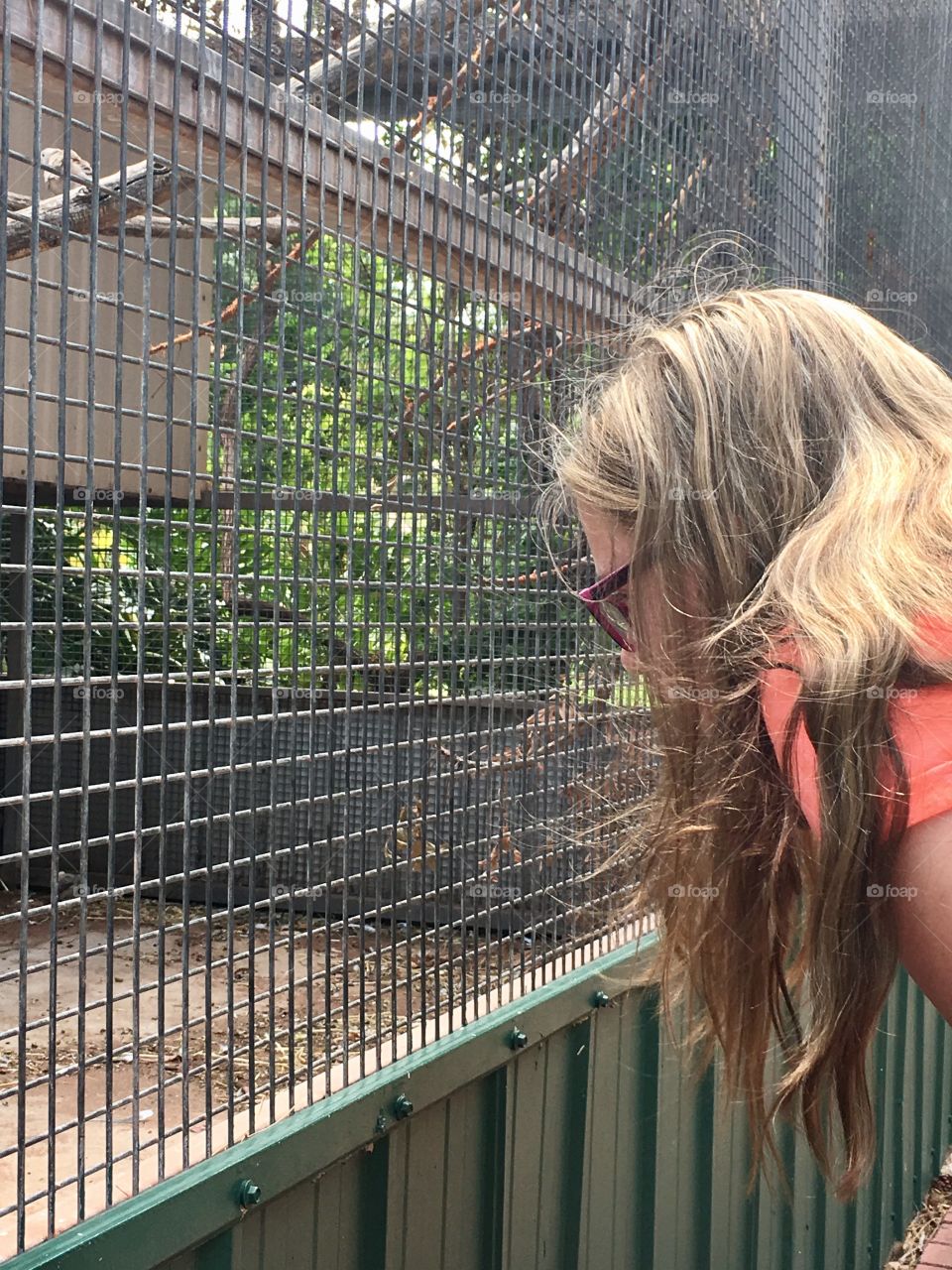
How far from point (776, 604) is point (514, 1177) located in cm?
162

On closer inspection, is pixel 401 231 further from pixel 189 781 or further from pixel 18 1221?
pixel 18 1221

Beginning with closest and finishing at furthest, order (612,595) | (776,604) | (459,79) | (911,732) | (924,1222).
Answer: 1. (911,732)
2. (776,604)
3. (612,595)
4. (459,79)
5. (924,1222)

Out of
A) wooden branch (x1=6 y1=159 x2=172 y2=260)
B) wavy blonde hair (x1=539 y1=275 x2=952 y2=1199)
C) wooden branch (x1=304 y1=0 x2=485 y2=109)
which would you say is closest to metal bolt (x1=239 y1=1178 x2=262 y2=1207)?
wavy blonde hair (x1=539 y1=275 x2=952 y2=1199)

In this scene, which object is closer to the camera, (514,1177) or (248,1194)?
(248,1194)

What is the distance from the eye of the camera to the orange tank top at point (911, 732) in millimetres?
1207

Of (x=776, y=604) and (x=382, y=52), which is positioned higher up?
(x=382, y=52)

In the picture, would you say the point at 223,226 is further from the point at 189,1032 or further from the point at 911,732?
the point at 189,1032

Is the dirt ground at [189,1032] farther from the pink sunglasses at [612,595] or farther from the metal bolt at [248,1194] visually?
the pink sunglasses at [612,595]

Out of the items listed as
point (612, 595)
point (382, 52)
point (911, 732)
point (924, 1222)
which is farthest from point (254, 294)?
point (924, 1222)

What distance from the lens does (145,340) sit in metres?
1.61

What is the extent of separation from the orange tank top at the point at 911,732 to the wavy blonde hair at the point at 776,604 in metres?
0.02

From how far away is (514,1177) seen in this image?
2.62m

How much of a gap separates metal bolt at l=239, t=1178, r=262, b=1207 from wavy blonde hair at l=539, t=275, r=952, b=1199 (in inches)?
26.7

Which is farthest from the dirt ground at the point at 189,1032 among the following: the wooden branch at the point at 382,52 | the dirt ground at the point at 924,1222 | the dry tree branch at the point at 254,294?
the dirt ground at the point at 924,1222
